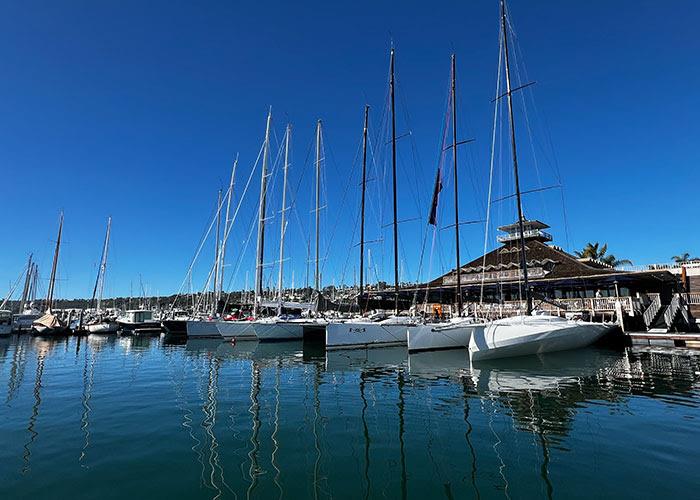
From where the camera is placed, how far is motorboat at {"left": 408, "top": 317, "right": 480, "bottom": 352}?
81.9 ft

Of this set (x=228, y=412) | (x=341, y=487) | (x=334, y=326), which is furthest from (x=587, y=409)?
(x=334, y=326)

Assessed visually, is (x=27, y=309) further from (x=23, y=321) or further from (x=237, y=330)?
(x=237, y=330)

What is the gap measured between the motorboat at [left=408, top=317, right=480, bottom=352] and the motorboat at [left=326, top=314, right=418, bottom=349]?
208cm

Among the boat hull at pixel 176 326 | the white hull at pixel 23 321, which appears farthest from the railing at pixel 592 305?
the white hull at pixel 23 321

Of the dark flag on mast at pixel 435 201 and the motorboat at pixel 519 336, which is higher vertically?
the dark flag on mast at pixel 435 201

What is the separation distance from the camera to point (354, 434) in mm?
9219

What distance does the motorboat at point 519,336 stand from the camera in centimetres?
2098

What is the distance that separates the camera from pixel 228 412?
442 inches

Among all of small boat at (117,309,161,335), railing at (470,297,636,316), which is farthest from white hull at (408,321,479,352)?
small boat at (117,309,161,335)

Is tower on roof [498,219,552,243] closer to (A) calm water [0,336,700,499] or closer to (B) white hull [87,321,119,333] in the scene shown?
(A) calm water [0,336,700,499]

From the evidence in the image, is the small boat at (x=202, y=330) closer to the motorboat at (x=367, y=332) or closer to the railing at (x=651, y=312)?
the motorboat at (x=367, y=332)

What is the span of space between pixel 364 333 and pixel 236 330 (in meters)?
15.2

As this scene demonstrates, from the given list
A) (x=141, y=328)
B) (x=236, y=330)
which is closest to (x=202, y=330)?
(x=236, y=330)

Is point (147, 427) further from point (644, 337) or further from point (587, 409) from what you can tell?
point (644, 337)
